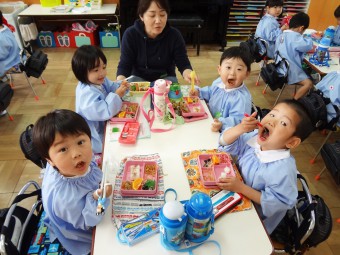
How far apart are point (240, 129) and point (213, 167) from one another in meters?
0.23

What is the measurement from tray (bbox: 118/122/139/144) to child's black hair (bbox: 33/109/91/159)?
36 cm

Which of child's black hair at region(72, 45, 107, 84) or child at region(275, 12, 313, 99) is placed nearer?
child's black hair at region(72, 45, 107, 84)

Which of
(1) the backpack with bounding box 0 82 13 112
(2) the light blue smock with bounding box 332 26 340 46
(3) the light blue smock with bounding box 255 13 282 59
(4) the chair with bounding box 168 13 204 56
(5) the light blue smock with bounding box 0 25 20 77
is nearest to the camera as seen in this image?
(1) the backpack with bounding box 0 82 13 112

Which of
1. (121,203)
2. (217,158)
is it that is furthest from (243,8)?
(121,203)

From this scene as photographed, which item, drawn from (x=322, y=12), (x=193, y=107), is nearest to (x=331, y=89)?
(x=193, y=107)

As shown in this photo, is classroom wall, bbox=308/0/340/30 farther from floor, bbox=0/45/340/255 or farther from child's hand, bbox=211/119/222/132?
child's hand, bbox=211/119/222/132

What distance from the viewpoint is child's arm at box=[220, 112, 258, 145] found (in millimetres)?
1223

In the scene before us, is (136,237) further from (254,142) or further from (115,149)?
(254,142)

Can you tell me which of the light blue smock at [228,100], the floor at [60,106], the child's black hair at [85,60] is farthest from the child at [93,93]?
the floor at [60,106]

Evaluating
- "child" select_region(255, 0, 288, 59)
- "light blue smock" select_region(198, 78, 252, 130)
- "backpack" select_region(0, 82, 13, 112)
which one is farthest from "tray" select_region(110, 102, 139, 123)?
"child" select_region(255, 0, 288, 59)

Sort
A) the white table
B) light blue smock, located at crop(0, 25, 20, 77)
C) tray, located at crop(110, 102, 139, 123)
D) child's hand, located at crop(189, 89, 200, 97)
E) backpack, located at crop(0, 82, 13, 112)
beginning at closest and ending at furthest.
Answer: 1. the white table
2. tray, located at crop(110, 102, 139, 123)
3. child's hand, located at crop(189, 89, 200, 97)
4. backpack, located at crop(0, 82, 13, 112)
5. light blue smock, located at crop(0, 25, 20, 77)

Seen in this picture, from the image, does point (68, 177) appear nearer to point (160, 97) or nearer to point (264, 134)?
point (160, 97)

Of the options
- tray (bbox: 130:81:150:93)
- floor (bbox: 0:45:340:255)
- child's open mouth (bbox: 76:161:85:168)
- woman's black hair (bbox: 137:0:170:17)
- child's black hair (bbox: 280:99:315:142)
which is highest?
woman's black hair (bbox: 137:0:170:17)

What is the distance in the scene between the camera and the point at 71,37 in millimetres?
4340
